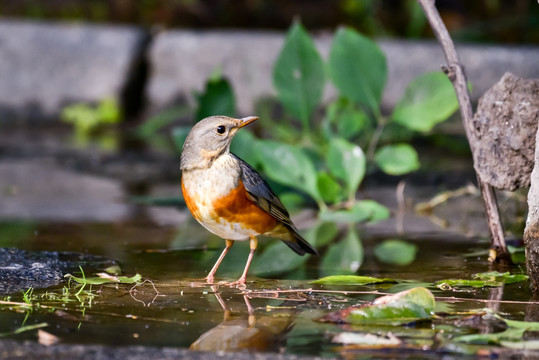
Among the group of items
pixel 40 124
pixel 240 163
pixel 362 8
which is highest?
pixel 362 8

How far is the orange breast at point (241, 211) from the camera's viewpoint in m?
3.35

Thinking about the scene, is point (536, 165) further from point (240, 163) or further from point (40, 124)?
point (40, 124)

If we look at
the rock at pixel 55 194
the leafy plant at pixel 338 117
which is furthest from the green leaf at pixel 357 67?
the rock at pixel 55 194

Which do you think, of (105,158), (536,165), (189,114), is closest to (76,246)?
(536,165)

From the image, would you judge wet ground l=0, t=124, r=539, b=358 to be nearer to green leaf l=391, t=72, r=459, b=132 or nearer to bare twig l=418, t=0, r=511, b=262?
bare twig l=418, t=0, r=511, b=262

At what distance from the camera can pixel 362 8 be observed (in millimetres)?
8898

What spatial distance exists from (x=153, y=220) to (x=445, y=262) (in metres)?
1.86

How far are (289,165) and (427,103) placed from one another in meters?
0.90

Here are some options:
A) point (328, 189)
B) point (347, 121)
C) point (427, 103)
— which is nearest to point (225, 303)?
point (328, 189)

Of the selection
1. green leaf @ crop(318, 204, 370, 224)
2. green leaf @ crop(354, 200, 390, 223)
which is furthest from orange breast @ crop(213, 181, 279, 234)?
green leaf @ crop(354, 200, 390, 223)

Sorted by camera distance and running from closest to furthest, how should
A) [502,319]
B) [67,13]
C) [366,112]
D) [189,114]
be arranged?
[502,319], [366,112], [189,114], [67,13]

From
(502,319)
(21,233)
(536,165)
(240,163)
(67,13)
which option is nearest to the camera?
(502,319)

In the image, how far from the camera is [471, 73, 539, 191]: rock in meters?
3.31

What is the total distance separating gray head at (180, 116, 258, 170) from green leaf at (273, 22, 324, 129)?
68.7 inches
